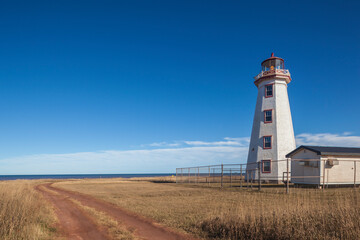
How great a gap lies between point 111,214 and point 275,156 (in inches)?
990

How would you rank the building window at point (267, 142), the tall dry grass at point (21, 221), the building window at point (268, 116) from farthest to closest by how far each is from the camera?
1. the building window at point (268, 116)
2. the building window at point (267, 142)
3. the tall dry grass at point (21, 221)

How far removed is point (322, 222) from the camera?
8.25 meters

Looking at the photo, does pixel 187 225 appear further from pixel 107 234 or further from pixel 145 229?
pixel 107 234

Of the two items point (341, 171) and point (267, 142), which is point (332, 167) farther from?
point (267, 142)

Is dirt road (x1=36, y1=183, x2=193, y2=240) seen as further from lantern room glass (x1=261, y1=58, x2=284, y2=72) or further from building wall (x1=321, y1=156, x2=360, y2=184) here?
lantern room glass (x1=261, y1=58, x2=284, y2=72)

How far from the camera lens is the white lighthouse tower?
33156 mm

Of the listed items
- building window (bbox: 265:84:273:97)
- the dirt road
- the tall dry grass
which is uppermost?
building window (bbox: 265:84:273:97)

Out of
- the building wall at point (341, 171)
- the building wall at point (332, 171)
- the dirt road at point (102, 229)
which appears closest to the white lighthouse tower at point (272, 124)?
the building wall at point (332, 171)

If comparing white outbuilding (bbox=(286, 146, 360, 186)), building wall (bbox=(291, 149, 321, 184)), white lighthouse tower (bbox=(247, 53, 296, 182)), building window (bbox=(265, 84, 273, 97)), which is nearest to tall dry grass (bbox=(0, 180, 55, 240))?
building wall (bbox=(291, 149, 321, 184))

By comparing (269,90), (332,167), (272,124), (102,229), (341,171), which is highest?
(269,90)

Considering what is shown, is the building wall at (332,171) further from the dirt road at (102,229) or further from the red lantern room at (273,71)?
the dirt road at (102,229)

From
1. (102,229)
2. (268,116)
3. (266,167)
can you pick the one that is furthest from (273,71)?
(102,229)

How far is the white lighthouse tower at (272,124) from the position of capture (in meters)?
33.2

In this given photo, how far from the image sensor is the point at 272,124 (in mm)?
34031
